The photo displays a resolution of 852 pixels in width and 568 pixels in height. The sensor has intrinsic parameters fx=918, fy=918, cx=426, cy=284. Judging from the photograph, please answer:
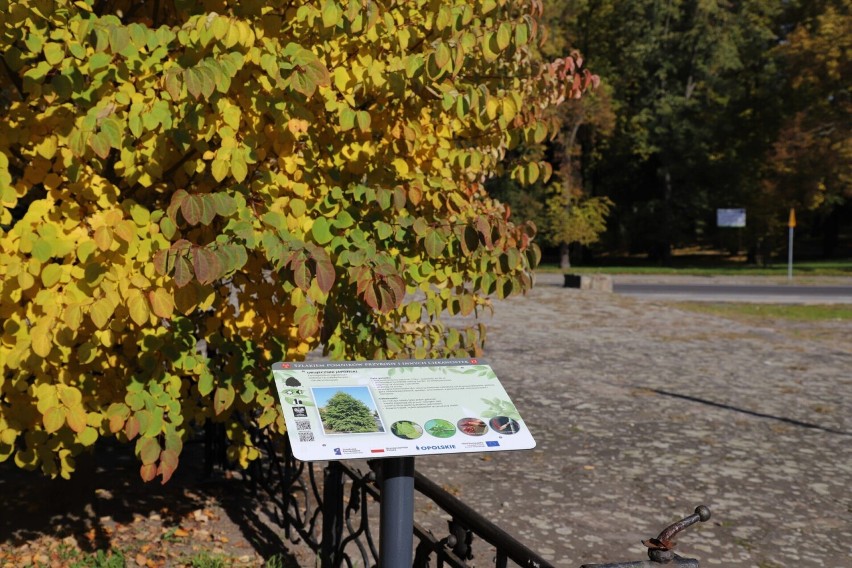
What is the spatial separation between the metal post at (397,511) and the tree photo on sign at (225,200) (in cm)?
53

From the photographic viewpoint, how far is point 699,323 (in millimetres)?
17703

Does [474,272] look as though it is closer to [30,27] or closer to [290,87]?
[290,87]

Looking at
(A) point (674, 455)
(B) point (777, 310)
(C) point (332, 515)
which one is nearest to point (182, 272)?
(C) point (332, 515)

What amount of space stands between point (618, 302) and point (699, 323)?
4.49m

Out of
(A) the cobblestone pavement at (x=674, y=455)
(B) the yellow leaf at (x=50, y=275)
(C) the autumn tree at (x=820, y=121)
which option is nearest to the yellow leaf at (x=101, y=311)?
(B) the yellow leaf at (x=50, y=275)

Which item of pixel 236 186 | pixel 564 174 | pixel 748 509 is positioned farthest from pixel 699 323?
pixel 564 174

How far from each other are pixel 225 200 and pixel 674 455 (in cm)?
549

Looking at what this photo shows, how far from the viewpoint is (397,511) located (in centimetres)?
294

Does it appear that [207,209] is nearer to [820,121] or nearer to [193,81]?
[193,81]

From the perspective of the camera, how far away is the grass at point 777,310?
1923 centimetres

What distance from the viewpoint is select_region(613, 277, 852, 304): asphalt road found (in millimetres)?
23547

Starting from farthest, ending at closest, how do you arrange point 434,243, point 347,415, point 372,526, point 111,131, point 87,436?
point 372,526
point 87,436
point 434,243
point 111,131
point 347,415

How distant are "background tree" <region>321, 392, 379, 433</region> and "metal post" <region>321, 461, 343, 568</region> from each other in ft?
5.16

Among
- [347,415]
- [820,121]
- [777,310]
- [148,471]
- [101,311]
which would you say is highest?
[820,121]
